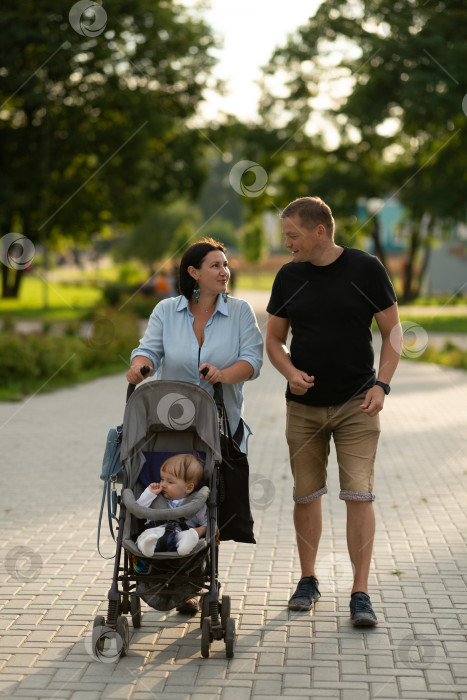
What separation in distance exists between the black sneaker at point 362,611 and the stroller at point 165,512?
0.68m

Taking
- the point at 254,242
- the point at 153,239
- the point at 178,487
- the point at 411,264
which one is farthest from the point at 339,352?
the point at 254,242

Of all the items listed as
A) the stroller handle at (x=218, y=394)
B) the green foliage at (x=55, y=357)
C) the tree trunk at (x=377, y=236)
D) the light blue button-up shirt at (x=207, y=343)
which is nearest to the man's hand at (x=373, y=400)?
the light blue button-up shirt at (x=207, y=343)

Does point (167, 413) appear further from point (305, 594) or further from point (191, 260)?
point (305, 594)

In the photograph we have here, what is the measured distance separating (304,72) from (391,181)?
5.13 metres

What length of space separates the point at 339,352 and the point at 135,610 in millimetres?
1568

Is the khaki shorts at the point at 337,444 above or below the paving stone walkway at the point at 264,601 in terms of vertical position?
above

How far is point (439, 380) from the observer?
16.1 metres

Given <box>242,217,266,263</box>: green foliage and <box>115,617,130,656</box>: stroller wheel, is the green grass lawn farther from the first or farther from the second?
<box>242,217,266,263</box>: green foliage

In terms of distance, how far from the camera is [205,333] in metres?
4.59

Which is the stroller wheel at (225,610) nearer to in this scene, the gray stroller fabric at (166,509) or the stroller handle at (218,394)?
the gray stroller fabric at (166,509)

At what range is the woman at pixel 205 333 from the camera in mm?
4539

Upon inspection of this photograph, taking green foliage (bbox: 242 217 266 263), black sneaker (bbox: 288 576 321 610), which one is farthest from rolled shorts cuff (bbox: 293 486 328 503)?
green foliage (bbox: 242 217 266 263)

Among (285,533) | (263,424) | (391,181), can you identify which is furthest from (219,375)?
(391,181)

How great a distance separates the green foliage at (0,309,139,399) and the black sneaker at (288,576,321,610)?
9003mm
